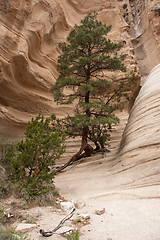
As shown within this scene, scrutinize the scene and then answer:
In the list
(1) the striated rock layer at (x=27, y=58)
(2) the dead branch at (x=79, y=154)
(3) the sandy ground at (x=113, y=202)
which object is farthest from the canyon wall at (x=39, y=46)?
(3) the sandy ground at (x=113, y=202)

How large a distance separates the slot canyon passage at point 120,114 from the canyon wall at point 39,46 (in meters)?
0.05

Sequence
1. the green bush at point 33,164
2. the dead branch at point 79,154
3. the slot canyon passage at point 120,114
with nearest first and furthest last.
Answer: the slot canyon passage at point 120,114, the green bush at point 33,164, the dead branch at point 79,154

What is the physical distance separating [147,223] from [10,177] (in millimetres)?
2974

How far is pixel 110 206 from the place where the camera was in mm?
3711

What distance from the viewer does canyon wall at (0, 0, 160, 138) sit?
10.1 m

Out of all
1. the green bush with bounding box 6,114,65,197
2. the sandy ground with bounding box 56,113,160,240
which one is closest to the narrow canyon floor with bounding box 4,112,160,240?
the sandy ground with bounding box 56,113,160,240

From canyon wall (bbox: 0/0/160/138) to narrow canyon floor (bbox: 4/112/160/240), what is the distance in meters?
6.64

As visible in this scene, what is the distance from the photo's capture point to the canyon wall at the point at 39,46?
33.2ft

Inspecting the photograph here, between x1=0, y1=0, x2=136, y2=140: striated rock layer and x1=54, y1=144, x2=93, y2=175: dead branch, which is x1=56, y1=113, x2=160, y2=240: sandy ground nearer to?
x1=54, y1=144, x2=93, y2=175: dead branch

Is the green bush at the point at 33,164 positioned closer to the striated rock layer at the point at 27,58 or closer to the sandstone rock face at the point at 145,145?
the sandstone rock face at the point at 145,145

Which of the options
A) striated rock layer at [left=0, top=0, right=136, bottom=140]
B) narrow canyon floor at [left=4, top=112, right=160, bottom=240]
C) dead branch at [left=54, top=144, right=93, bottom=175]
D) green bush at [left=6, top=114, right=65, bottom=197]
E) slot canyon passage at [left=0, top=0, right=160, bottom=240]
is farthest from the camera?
striated rock layer at [left=0, top=0, right=136, bottom=140]

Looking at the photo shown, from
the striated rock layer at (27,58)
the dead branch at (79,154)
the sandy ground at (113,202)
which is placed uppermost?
the striated rock layer at (27,58)

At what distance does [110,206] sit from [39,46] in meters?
11.5

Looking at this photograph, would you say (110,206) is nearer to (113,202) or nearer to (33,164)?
(113,202)
